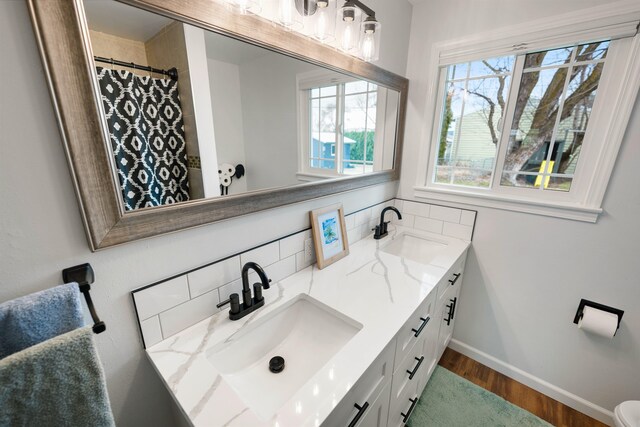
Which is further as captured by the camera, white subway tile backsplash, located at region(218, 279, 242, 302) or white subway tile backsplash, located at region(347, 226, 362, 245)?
white subway tile backsplash, located at region(347, 226, 362, 245)

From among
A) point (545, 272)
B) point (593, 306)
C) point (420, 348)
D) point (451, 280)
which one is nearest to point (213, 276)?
point (420, 348)

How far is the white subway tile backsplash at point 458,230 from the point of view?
1683mm

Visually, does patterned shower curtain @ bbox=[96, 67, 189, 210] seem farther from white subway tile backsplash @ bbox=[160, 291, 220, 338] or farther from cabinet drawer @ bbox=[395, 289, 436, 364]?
cabinet drawer @ bbox=[395, 289, 436, 364]

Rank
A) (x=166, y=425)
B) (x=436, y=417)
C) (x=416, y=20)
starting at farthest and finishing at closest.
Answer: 1. (x=416, y=20)
2. (x=436, y=417)
3. (x=166, y=425)

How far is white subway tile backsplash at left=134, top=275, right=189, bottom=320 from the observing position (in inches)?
29.6

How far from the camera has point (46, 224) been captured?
585mm

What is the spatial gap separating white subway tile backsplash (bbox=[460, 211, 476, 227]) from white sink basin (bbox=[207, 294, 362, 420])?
3.81 feet

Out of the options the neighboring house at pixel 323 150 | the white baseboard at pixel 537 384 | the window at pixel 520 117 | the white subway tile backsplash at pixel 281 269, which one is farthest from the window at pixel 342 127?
the white baseboard at pixel 537 384

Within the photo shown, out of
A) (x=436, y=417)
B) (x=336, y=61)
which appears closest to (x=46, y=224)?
(x=336, y=61)

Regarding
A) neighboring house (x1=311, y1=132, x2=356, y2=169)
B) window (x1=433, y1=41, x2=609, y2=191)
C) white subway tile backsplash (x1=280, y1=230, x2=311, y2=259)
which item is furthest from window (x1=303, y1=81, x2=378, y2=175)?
window (x1=433, y1=41, x2=609, y2=191)

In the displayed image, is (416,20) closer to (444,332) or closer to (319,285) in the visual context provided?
(319,285)

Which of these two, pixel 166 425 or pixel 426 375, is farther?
pixel 426 375

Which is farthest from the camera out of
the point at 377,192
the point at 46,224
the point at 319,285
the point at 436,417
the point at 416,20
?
the point at 377,192

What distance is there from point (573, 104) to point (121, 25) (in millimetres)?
1886
